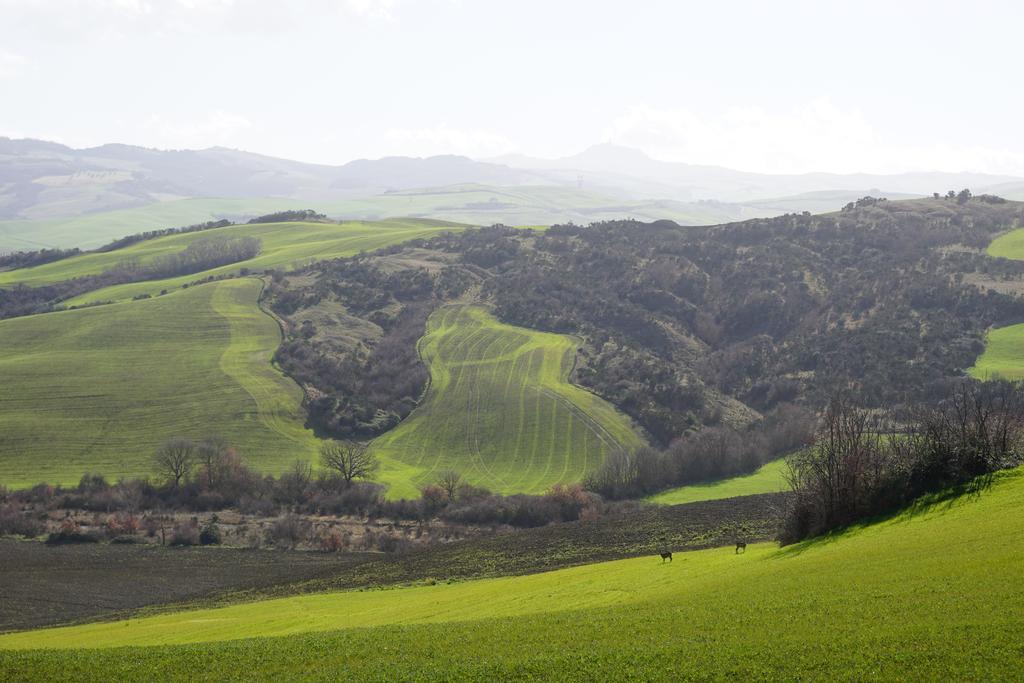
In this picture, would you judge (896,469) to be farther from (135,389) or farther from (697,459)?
(135,389)

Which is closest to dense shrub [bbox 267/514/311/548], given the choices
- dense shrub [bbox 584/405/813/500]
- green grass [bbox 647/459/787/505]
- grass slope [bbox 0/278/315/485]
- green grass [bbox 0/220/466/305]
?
grass slope [bbox 0/278/315/485]

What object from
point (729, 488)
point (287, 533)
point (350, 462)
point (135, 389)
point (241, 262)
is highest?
point (241, 262)

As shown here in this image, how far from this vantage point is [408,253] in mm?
162625

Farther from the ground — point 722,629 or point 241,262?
point 241,262

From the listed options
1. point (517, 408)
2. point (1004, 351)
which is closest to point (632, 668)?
point (517, 408)

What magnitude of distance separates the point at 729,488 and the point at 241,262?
355ft

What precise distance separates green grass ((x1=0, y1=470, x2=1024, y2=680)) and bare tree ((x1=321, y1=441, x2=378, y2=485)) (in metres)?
50.2

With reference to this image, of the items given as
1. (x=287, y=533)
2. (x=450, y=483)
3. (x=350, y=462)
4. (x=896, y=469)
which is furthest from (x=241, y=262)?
(x=896, y=469)

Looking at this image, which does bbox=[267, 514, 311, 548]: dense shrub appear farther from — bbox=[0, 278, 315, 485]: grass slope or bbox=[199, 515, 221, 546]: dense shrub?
bbox=[0, 278, 315, 485]: grass slope

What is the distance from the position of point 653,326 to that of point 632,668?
11579 cm

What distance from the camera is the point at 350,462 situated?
91625 millimetres

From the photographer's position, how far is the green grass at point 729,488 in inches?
3273

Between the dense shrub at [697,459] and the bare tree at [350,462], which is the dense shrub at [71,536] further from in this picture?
the dense shrub at [697,459]

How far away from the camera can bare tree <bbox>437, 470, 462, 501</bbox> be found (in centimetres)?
8581
